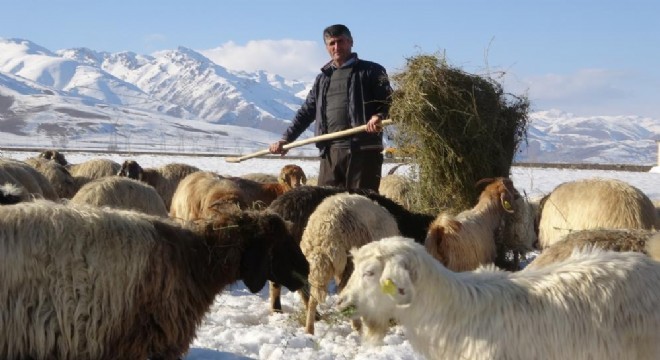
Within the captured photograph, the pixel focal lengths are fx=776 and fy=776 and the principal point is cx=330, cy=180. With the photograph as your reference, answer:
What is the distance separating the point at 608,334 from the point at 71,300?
130 inches

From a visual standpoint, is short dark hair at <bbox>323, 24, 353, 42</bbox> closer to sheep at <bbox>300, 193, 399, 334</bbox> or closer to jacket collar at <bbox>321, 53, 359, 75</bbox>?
jacket collar at <bbox>321, 53, 359, 75</bbox>

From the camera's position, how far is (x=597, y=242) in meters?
6.36

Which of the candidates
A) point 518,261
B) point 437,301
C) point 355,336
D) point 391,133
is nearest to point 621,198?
point 518,261

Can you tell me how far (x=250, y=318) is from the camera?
27.0 feet

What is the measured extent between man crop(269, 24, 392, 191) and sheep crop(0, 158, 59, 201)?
145 inches

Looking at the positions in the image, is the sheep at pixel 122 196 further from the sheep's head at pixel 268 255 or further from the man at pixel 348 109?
the sheep's head at pixel 268 255

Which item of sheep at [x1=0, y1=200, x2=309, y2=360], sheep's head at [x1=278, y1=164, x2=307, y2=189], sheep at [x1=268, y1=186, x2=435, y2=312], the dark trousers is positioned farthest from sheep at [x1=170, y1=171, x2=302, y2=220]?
sheep at [x1=0, y1=200, x2=309, y2=360]

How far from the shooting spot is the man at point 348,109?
A: 895cm

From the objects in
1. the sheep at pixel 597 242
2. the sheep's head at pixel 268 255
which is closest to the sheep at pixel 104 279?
the sheep's head at pixel 268 255

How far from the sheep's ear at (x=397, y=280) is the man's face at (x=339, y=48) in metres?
4.74

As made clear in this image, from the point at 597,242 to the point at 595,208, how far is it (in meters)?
3.09

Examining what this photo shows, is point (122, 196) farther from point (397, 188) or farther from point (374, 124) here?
point (397, 188)

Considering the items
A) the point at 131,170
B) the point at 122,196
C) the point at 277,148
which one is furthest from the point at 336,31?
the point at 131,170

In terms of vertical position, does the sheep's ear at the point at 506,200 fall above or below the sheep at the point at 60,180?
above
